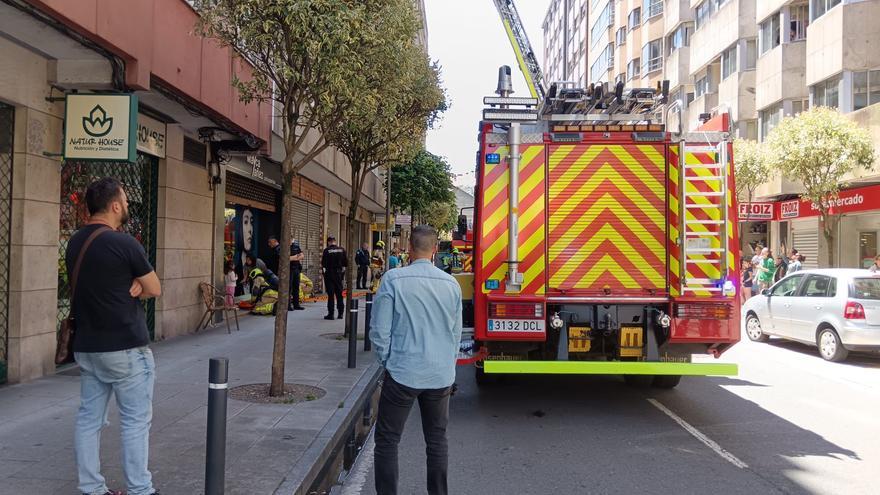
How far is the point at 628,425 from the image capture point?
6.55 meters

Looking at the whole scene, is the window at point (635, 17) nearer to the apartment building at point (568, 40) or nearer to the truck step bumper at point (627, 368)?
the apartment building at point (568, 40)

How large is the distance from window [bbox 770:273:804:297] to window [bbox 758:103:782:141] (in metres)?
15.2

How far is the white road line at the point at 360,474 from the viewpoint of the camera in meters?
4.83

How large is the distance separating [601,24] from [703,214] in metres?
49.5

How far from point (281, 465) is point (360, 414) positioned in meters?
2.39

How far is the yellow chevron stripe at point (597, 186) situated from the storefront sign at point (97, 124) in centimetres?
456

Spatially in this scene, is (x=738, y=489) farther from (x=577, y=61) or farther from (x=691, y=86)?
(x=577, y=61)

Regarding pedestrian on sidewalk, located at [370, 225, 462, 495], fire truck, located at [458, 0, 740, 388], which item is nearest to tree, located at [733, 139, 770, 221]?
fire truck, located at [458, 0, 740, 388]

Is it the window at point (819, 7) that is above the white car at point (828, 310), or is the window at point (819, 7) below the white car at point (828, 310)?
above

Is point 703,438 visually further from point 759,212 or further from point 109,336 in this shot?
point 759,212

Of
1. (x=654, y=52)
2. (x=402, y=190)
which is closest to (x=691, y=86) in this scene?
(x=654, y=52)

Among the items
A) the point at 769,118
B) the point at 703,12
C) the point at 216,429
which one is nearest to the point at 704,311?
the point at 216,429

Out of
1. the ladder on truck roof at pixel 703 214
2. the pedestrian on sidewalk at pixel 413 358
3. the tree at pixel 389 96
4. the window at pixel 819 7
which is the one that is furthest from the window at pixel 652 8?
the pedestrian on sidewalk at pixel 413 358

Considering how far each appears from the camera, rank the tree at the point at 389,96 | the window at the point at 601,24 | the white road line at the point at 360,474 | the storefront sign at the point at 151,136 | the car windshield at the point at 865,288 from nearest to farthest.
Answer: the white road line at the point at 360,474 → the tree at the point at 389,96 → the storefront sign at the point at 151,136 → the car windshield at the point at 865,288 → the window at the point at 601,24
